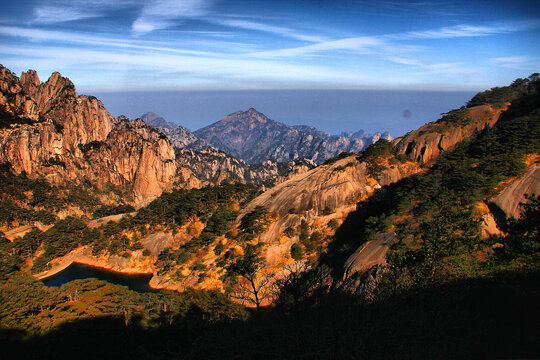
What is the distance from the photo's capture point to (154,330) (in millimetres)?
23297

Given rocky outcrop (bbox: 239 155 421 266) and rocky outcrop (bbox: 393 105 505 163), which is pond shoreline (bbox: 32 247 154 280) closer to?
rocky outcrop (bbox: 239 155 421 266)

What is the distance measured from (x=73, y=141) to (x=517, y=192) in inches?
6234

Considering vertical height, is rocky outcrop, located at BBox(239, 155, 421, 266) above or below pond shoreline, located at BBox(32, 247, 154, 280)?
above

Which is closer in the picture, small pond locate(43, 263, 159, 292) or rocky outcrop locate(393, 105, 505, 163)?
small pond locate(43, 263, 159, 292)

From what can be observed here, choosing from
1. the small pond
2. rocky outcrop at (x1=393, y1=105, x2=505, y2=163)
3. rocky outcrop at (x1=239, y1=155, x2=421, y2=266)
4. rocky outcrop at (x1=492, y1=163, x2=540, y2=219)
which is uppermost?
rocky outcrop at (x1=393, y1=105, x2=505, y2=163)

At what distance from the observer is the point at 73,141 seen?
133750mm

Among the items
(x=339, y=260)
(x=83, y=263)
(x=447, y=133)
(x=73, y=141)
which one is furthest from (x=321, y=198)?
(x=73, y=141)

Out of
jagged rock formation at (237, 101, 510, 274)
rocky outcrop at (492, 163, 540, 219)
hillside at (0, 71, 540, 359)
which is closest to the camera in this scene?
hillside at (0, 71, 540, 359)

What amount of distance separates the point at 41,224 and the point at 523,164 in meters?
109

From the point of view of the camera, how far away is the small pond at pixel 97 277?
52244 millimetres

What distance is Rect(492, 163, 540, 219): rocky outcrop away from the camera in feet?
95.1

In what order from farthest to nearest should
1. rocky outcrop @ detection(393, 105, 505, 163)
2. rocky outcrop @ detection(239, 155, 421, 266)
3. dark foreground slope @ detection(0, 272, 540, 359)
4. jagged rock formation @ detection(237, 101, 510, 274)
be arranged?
1. rocky outcrop @ detection(393, 105, 505, 163)
2. jagged rock formation @ detection(237, 101, 510, 274)
3. rocky outcrop @ detection(239, 155, 421, 266)
4. dark foreground slope @ detection(0, 272, 540, 359)

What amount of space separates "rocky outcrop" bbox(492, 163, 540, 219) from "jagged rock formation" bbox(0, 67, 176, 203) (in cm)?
13271

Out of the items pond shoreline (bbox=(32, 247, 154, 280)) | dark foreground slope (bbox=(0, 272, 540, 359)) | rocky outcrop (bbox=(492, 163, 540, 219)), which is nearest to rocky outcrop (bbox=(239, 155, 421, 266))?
rocky outcrop (bbox=(492, 163, 540, 219))
